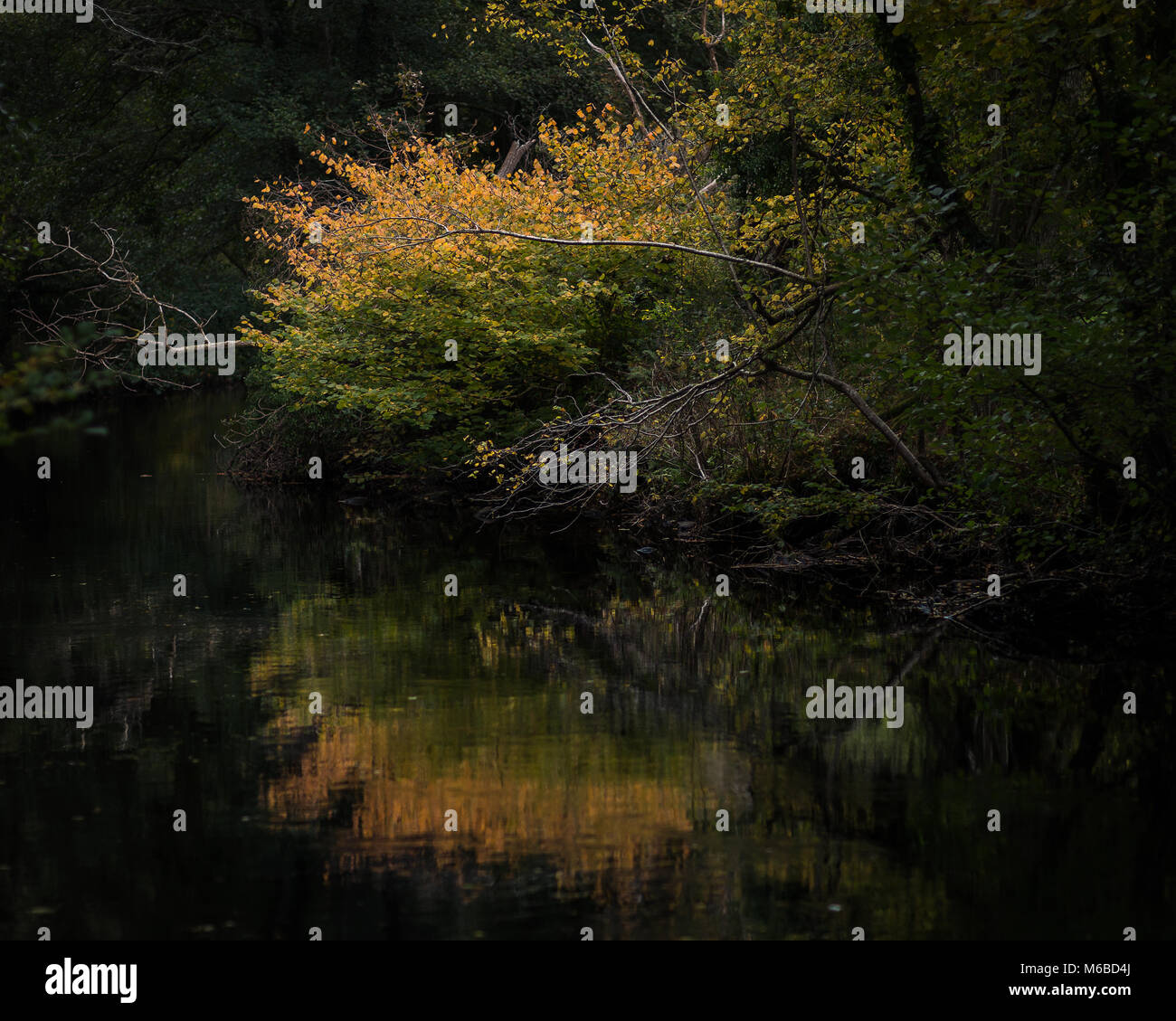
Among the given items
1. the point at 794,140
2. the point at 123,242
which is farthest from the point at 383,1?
the point at 794,140

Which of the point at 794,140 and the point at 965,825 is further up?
Result: the point at 794,140

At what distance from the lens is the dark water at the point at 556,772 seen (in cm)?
708

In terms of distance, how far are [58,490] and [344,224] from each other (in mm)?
10079

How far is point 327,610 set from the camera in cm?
1558

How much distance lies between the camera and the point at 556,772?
9.33 metres

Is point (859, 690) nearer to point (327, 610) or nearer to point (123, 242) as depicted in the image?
point (327, 610)

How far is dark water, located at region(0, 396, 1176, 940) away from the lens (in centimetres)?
708

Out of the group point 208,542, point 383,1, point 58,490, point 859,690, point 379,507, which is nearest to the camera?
point 859,690
